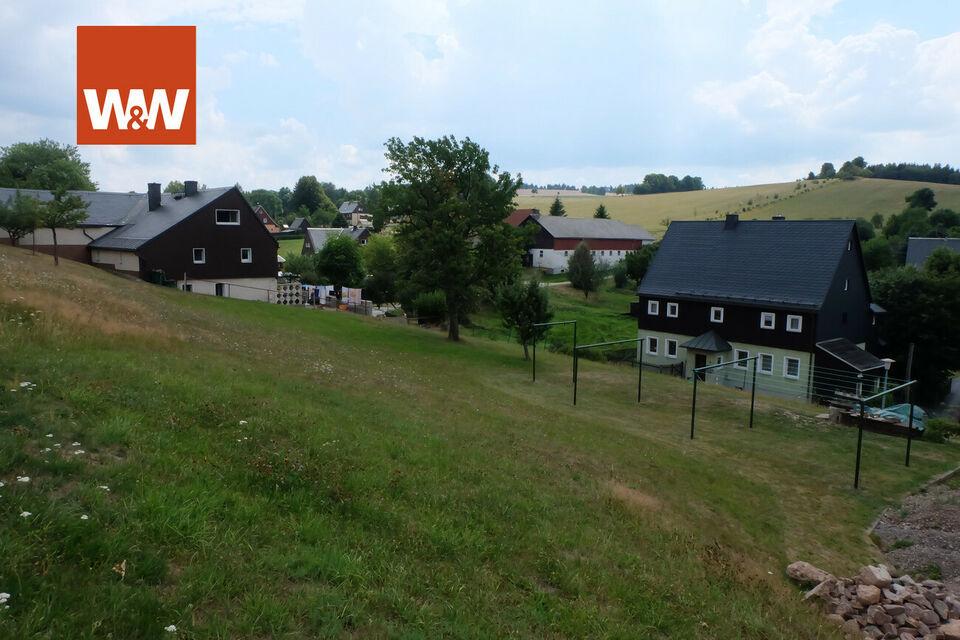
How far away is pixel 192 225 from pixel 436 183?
20.7 m

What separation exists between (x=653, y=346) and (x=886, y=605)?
126ft

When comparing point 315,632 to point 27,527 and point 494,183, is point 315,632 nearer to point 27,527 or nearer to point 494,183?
point 27,527

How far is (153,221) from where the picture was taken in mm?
48188

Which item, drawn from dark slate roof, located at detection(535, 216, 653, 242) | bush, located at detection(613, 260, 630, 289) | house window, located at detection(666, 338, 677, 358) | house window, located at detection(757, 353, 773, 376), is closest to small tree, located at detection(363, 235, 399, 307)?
house window, located at detection(666, 338, 677, 358)

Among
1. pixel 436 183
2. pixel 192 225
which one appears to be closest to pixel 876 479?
pixel 436 183

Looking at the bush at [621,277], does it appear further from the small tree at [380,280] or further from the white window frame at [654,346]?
the white window frame at [654,346]

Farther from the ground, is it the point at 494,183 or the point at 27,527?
the point at 494,183

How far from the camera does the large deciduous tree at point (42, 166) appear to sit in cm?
7719

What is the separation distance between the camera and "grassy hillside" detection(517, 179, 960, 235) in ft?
407

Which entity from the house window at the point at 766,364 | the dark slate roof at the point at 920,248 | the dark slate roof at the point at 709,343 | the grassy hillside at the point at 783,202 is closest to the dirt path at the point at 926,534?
the house window at the point at 766,364

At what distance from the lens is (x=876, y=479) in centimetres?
1961

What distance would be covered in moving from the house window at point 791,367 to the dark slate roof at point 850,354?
185cm

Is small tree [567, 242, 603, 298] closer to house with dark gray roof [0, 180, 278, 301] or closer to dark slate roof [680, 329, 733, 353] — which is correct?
dark slate roof [680, 329, 733, 353]

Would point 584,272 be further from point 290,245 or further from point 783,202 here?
point 783,202
